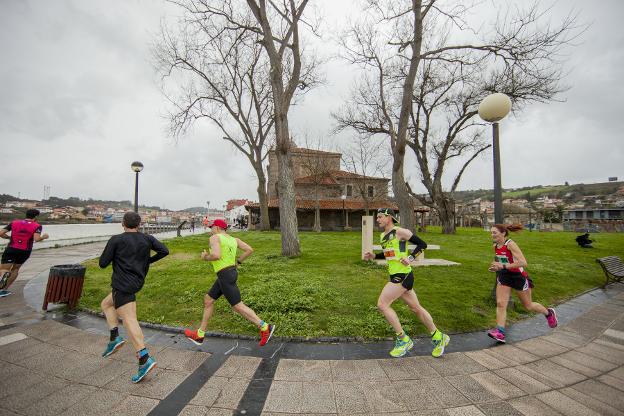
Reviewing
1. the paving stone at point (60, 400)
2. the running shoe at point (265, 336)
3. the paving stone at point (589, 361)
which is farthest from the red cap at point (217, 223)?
the paving stone at point (589, 361)

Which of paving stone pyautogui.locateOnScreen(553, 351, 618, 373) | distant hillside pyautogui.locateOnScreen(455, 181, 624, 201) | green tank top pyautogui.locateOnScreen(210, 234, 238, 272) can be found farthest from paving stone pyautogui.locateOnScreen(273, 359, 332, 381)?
distant hillside pyautogui.locateOnScreen(455, 181, 624, 201)

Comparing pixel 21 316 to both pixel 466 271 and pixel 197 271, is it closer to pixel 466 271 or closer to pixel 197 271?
pixel 197 271

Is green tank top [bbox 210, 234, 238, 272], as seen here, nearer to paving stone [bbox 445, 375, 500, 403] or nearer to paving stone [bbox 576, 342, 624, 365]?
paving stone [bbox 445, 375, 500, 403]

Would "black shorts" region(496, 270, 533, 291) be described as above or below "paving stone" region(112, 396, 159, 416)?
above

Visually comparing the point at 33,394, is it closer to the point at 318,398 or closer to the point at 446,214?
the point at 318,398

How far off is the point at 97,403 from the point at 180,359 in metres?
1.03

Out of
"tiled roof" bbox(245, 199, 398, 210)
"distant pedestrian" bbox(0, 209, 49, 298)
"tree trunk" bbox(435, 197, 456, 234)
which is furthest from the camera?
"tiled roof" bbox(245, 199, 398, 210)

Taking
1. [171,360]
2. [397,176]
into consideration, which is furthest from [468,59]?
[171,360]

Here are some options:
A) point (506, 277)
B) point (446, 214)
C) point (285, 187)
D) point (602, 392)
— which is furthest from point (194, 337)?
point (446, 214)

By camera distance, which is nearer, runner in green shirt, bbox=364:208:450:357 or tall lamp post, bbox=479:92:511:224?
runner in green shirt, bbox=364:208:450:357

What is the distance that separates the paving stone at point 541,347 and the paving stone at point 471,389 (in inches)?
61.7

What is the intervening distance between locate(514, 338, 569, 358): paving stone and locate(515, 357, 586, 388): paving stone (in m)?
0.26

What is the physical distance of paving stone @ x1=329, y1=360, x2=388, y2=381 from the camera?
11.1ft

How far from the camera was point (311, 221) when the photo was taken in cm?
3728
